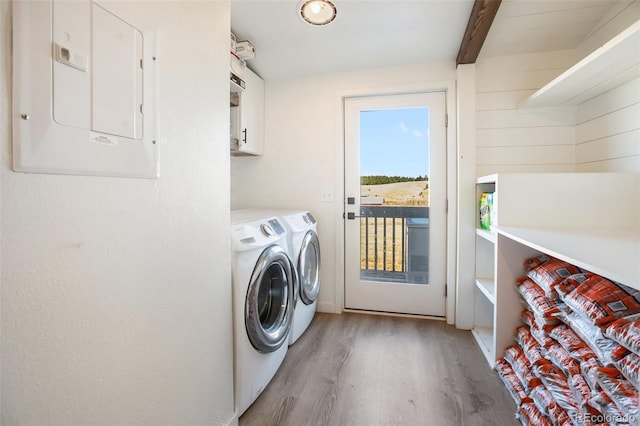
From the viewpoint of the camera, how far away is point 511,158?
82.0 inches

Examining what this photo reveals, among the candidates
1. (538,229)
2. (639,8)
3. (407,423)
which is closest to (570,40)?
(639,8)

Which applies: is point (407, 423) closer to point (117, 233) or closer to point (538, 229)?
point (538, 229)

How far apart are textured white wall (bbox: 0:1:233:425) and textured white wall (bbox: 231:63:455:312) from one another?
1.33 meters

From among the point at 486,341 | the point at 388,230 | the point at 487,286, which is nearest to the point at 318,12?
the point at 388,230

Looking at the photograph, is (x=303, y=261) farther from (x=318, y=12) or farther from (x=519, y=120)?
(x=519, y=120)

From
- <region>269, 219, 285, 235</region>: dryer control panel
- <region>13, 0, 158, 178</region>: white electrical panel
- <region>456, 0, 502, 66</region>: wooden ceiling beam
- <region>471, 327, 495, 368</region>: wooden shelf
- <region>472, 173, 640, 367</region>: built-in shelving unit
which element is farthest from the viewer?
<region>471, 327, 495, 368</region>: wooden shelf

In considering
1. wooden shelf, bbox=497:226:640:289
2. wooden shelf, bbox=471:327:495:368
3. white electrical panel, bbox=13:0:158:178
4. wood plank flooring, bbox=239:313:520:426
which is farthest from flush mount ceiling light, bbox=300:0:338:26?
wooden shelf, bbox=471:327:495:368

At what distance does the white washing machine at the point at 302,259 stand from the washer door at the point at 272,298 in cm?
17

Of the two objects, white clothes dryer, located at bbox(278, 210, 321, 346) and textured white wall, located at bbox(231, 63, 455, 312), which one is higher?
textured white wall, located at bbox(231, 63, 455, 312)

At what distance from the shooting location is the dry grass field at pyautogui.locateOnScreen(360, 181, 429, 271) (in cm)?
237

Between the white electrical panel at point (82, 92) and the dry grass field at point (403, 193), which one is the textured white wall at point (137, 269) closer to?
the white electrical panel at point (82, 92)

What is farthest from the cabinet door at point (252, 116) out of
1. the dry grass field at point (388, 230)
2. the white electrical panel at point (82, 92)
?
the white electrical panel at point (82, 92)

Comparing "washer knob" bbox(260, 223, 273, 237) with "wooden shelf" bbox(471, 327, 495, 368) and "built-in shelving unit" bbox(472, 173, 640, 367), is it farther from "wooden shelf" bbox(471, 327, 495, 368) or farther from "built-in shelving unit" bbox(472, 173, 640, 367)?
"wooden shelf" bbox(471, 327, 495, 368)

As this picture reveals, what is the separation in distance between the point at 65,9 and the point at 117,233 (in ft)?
1.68
